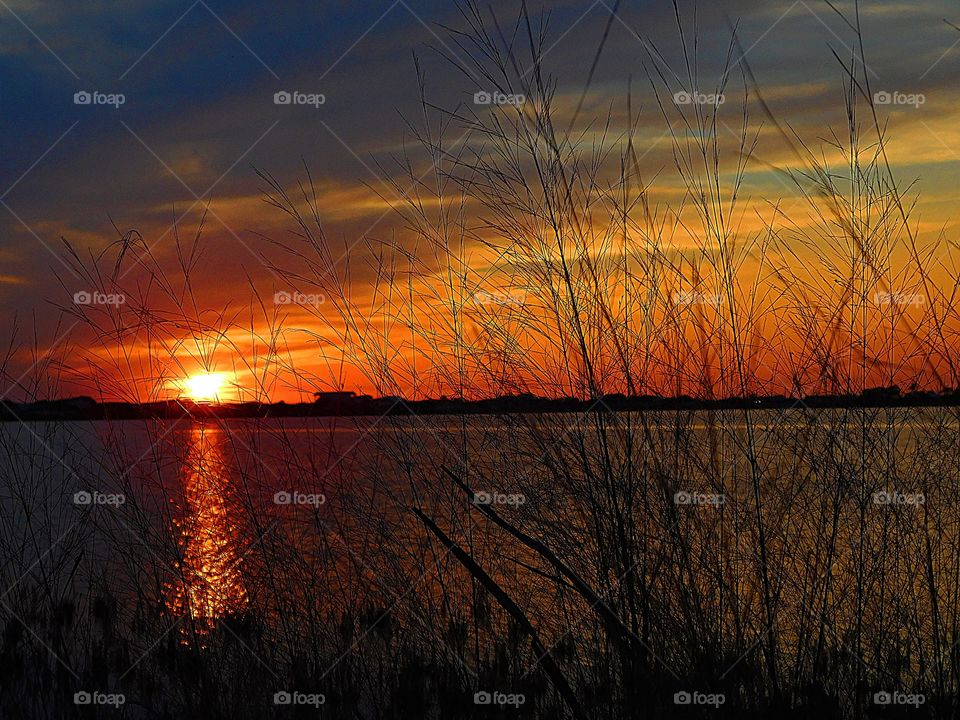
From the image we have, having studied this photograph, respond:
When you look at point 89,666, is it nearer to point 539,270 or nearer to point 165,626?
point 165,626

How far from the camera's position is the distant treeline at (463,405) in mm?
2453

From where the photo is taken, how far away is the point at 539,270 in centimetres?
246

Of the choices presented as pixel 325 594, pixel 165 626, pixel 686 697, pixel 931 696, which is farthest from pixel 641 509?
pixel 165 626

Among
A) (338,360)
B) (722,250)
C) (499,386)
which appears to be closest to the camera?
(722,250)

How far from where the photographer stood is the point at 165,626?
9.58ft

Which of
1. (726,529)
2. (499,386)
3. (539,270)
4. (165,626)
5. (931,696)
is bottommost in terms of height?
(931,696)

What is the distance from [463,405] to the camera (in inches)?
109

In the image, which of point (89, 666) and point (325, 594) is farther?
point (89, 666)

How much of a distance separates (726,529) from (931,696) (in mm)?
712

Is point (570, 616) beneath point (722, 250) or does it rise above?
beneath

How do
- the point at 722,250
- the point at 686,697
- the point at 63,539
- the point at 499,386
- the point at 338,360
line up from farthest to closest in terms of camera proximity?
the point at 63,539, the point at 338,360, the point at 499,386, the point at 722,250, the point at 686,697

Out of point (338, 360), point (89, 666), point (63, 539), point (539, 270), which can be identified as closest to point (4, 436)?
point (63, 539)

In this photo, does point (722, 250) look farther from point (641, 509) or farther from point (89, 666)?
point (89, 666)

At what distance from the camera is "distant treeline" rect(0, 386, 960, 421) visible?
8.05 ft
